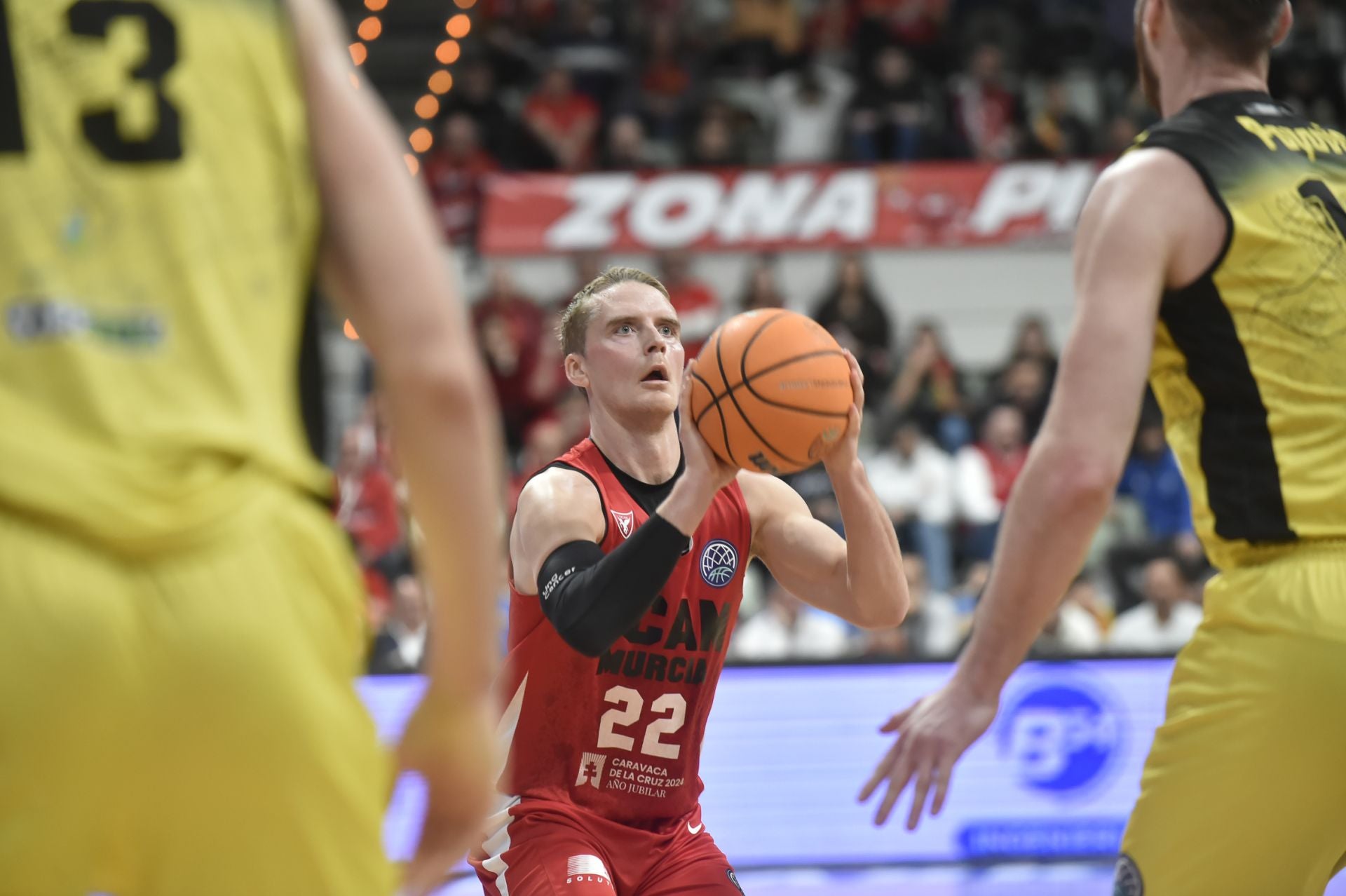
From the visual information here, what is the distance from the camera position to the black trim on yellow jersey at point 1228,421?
288 cm

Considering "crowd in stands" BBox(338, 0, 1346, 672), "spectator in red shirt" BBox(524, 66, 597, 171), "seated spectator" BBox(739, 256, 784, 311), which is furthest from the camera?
"spectator in red shirt" BBox(524, 66, 597, 171)

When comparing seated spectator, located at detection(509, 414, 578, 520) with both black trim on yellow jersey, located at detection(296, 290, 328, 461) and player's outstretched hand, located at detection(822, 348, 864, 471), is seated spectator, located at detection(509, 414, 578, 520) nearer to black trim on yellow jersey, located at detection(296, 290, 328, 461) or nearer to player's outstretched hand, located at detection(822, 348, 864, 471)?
player's outstretched hand, located at detection(822, 348, 864, 471)

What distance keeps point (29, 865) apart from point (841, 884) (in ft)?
23.1

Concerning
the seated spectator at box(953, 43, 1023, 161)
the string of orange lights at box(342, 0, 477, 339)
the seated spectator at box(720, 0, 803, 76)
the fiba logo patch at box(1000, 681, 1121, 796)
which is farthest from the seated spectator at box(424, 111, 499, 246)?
the fiba logo patch at box(1000, 681, 1121, 796)

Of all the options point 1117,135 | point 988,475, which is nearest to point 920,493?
point 988,475

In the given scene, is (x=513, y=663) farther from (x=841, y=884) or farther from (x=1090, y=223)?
(x=841, y=884)

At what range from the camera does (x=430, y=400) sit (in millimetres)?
1785

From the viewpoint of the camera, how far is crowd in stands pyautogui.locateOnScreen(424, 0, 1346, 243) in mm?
14531

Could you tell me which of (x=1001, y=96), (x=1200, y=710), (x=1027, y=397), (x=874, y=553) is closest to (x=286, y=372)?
(x=1200, y=710)

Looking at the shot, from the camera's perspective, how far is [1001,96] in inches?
591

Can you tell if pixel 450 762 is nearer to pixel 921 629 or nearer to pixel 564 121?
pixel 921 629

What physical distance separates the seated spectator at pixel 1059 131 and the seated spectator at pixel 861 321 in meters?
2.59

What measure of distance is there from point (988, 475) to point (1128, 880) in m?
9.65

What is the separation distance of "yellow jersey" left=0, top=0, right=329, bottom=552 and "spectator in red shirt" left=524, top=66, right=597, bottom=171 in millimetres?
12955
